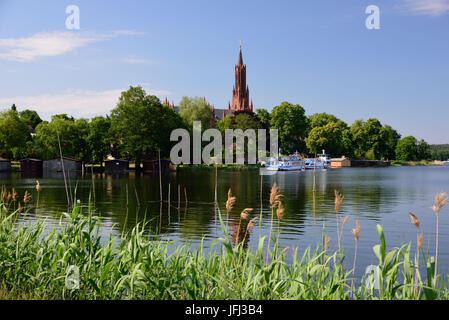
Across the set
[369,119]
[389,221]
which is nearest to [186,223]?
[389,221]

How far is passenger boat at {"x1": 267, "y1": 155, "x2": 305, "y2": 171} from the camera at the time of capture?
116250 mm

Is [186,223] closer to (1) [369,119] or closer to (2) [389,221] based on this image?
(2) [389,221]

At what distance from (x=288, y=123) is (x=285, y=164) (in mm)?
34868

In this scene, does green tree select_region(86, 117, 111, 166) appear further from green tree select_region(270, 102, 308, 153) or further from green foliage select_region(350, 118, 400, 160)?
green foliage select_region(350, 118, 400, 160)

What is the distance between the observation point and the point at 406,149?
184m

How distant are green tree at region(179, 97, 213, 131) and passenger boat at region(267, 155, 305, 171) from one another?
67.8ft

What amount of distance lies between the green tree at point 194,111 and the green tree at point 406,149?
10172 centimetres

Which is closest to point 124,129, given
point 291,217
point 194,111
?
point 194,111

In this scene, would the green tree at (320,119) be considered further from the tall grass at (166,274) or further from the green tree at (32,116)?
the tall grass at (166,274)
